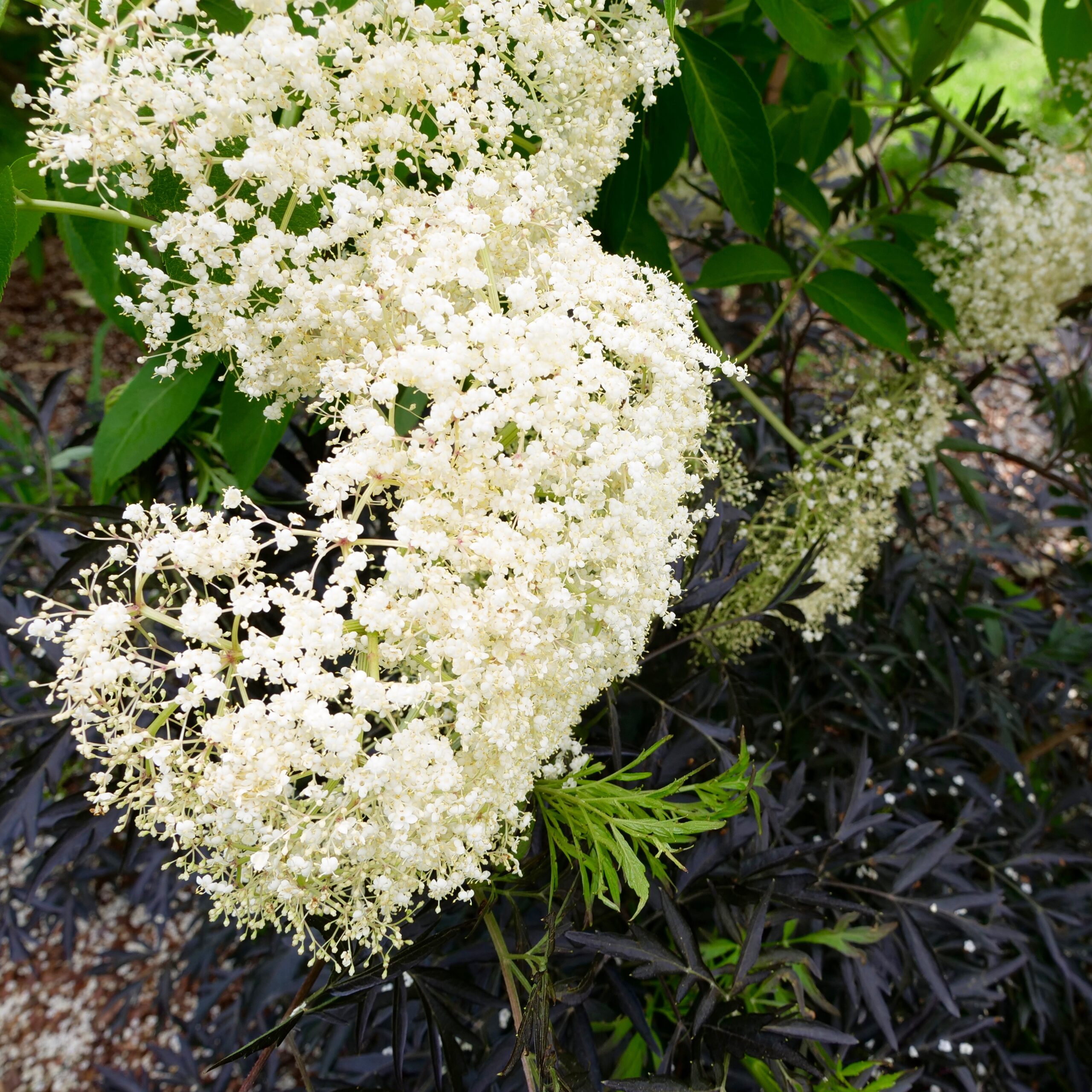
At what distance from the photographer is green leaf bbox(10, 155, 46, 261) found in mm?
770

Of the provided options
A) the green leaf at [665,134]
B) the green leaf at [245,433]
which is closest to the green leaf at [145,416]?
the green leaf at [245,433]

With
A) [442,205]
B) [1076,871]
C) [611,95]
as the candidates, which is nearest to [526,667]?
[442,205]

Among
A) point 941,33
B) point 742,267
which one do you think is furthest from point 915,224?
point 742,267

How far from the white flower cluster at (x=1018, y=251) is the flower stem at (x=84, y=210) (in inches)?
44.1

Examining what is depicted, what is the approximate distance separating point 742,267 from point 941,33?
1.48ft

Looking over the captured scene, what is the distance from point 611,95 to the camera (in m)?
0.81

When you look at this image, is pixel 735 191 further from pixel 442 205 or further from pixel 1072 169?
pixel 1072 169

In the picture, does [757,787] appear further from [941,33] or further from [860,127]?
[860,127]

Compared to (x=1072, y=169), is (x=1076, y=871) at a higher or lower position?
lower

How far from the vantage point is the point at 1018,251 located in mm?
1258

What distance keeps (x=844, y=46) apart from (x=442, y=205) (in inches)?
21.2

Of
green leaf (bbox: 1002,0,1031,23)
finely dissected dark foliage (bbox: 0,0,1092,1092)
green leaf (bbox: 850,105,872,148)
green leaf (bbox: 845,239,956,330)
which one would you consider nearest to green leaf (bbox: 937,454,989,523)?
finely dissected dark foliage (bbox: 0,0,1092,1092)

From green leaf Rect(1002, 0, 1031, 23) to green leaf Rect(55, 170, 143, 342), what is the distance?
135 cm

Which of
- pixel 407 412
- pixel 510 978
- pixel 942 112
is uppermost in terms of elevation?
pixel 942 112
